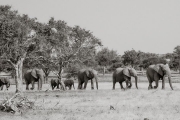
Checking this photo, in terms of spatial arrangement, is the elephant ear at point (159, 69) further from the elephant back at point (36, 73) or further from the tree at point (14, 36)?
the elephant back at point (36, 73)

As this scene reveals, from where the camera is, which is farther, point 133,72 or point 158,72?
point 133,72

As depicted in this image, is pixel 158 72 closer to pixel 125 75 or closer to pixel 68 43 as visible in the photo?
pixel 125 75

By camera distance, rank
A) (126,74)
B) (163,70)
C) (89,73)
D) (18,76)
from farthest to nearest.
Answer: (89,73), (126,74), (163,70), (18,76)

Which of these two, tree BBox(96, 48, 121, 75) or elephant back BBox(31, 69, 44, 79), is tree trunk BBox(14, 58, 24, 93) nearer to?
elephant back BBox(31, 69, 44, 79)

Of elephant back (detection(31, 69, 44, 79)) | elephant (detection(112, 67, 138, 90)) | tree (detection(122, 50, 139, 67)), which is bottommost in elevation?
elephant (detection(112, 67, 138, 90))

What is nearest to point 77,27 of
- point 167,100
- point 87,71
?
point 87,71

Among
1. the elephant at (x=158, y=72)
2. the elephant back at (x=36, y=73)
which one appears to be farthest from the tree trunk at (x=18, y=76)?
the elephant at (x=158, y=72)

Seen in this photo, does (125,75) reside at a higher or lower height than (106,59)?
lower

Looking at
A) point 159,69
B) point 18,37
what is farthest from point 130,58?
point 18,37

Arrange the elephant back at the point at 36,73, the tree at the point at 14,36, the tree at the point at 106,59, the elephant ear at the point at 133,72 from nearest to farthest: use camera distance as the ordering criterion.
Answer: the tree at the point at 14,36
the elephant ear at the point at 133,72
the elephant back at the point at 36,73
the tree at the point at 106,59

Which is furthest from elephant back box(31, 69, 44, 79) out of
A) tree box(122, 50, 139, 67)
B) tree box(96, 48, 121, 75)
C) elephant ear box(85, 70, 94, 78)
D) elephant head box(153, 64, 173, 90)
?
tree box(122, 50, 139, 67)

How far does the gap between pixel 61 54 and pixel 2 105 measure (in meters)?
16.3

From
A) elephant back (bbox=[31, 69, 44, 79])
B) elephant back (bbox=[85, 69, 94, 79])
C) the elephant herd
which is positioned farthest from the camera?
elephant back (bbox=[31, 69, 44, 79])

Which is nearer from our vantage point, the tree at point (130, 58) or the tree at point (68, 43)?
the tree at point (68, 43)
